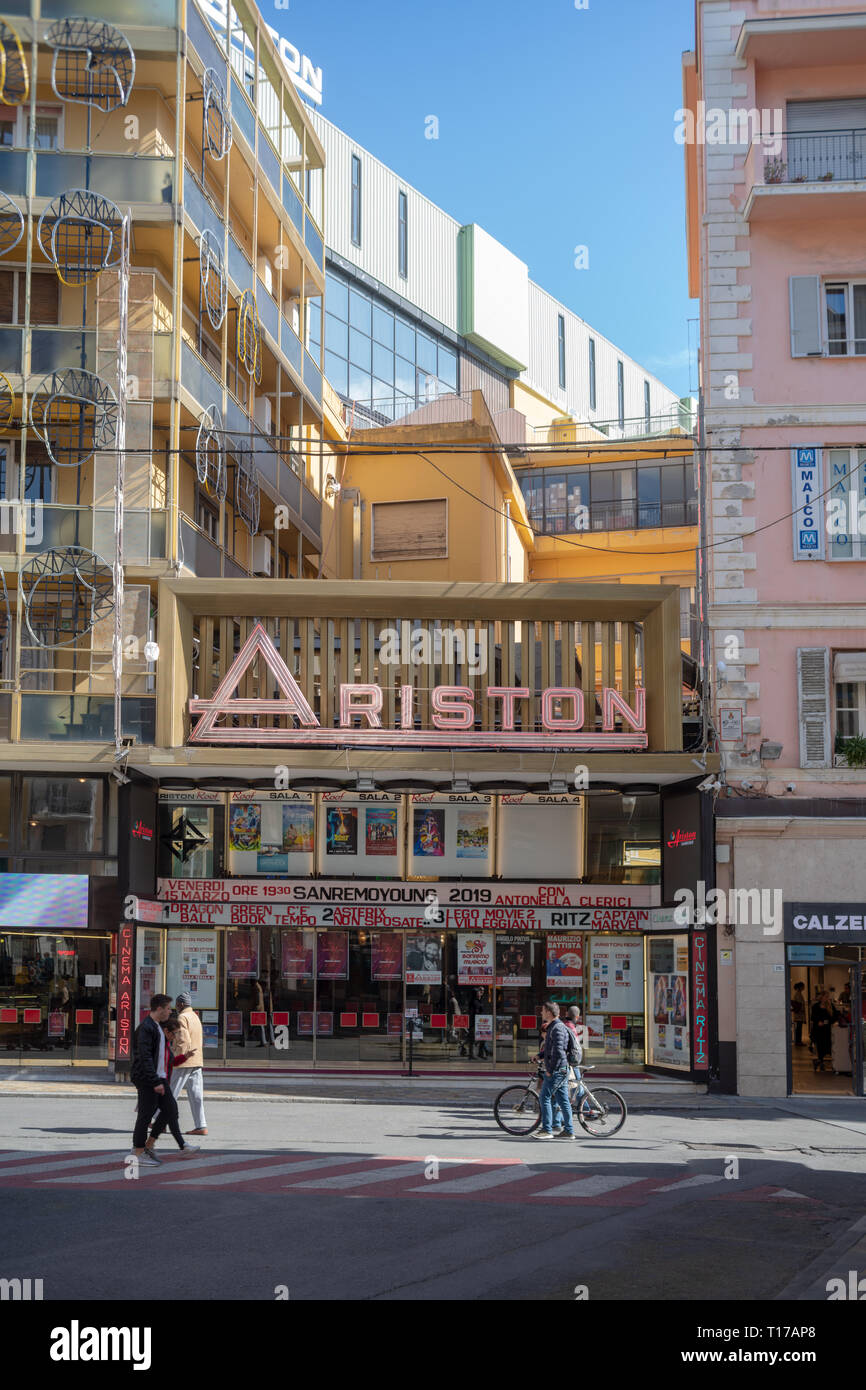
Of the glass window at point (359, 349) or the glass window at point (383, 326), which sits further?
the glass window at point (383, 326)

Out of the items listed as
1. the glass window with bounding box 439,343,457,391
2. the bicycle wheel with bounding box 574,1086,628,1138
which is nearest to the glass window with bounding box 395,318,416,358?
the glass window with bounding box 439,343,457,391

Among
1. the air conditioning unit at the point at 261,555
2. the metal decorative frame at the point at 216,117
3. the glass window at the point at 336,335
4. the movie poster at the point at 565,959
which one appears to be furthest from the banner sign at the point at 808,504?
the glass window at the point at 336,335

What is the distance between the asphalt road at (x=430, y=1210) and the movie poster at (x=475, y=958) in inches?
262

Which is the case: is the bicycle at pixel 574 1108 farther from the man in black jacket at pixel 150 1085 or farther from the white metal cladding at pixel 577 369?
the white metal cladding at pixel 577 369

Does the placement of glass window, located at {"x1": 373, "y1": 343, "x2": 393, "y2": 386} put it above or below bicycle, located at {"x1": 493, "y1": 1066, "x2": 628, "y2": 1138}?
above

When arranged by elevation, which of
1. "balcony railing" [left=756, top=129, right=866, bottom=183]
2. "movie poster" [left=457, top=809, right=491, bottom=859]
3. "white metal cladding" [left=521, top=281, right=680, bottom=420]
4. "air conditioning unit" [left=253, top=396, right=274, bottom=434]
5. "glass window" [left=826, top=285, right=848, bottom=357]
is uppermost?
"white metal cladding" [left=521, top=281, right=680, bottom=420]

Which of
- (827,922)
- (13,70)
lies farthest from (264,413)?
(827,922)

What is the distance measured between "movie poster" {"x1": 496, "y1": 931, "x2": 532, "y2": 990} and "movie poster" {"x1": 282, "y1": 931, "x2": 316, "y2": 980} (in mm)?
3350

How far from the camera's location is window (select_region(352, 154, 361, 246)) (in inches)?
2020

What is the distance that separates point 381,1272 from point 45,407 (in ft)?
62.7

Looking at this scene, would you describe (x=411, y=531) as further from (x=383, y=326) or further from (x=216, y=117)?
(x=383, y=326)

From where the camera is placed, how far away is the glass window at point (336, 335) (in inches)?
1885

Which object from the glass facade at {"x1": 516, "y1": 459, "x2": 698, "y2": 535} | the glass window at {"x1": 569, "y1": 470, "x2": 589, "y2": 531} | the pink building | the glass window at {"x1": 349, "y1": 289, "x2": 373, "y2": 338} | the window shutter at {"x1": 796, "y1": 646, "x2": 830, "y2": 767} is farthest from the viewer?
the glass window at {"x1": 349, "y1": 289, "x2": 373, "y2": 338}

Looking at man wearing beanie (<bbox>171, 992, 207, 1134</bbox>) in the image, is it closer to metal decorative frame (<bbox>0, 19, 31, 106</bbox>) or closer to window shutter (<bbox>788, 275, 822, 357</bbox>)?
window shutter (<bbox>788, 275, 822, 357</bbox>)
